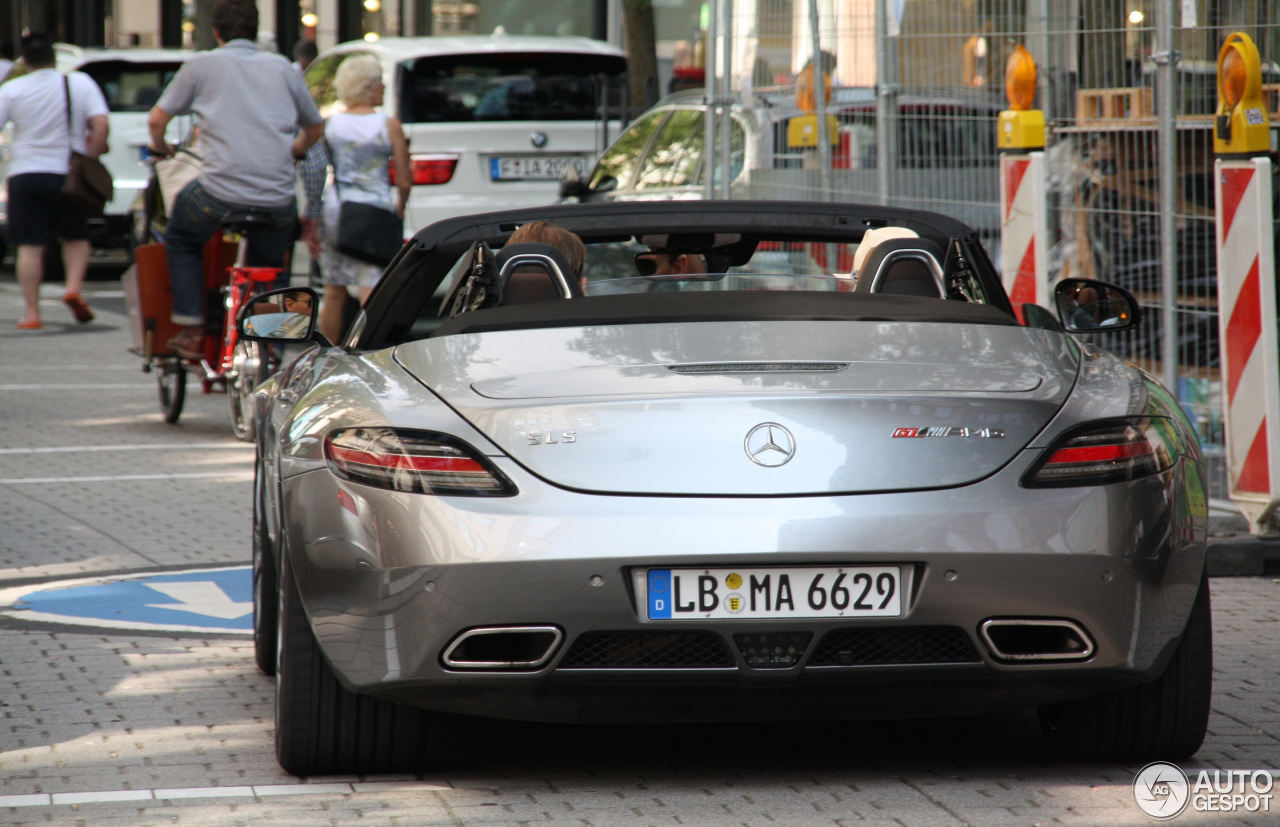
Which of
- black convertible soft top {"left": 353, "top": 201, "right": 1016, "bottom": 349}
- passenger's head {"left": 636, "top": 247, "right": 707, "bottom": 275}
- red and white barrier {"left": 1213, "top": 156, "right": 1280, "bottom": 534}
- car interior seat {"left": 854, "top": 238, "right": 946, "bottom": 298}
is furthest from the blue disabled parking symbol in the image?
red and white barrier {"left": 1213, "top": 156, "right": 1280, "bottom": 534}

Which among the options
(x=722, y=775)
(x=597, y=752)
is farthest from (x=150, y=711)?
(x=722, y=775)

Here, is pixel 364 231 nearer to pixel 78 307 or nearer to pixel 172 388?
pixel 172 388

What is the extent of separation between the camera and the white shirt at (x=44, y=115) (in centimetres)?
1505

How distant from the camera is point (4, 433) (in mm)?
10602

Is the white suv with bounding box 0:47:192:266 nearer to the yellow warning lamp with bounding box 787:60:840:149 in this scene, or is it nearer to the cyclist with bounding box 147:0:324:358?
the cyclist with bounding box 147:0:324:358

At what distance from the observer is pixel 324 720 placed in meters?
4.10

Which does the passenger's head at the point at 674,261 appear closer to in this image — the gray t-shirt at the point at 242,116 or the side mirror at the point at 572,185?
the gray t-shirt at the point at 242,116

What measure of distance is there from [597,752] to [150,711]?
1.18 meters

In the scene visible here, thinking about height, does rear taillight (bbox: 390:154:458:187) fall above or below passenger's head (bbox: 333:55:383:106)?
below

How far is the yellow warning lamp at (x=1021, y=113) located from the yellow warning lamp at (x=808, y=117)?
2248 mm

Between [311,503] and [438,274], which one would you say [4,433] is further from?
[311,503]

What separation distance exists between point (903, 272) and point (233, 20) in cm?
687

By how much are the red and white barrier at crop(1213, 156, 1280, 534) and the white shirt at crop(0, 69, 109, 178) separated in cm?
1015

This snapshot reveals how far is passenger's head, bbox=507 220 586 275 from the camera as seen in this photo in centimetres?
489
